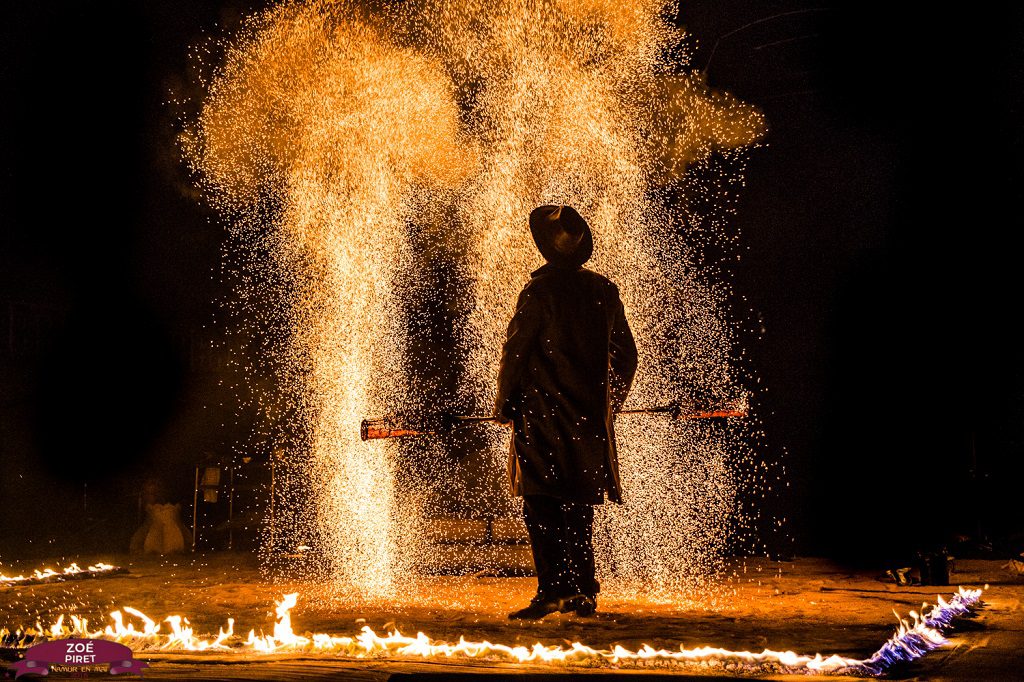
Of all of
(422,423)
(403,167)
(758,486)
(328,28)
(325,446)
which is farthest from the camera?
(325,446)

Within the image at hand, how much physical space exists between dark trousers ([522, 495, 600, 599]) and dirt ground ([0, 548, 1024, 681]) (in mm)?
206

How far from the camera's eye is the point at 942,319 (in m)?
9.09

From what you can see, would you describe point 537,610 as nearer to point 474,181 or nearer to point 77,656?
point 77,656

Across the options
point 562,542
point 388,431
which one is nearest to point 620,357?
point 562,542

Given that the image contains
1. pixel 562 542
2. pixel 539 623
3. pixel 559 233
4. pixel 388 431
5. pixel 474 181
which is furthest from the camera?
pixel 474 181

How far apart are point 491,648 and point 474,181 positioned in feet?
23.6

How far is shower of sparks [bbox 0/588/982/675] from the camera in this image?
3549 millimetres

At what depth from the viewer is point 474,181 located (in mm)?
10461

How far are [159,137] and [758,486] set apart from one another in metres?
7.65

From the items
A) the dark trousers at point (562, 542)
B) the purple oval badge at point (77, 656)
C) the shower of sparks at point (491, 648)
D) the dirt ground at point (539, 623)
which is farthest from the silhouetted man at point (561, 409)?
the purple oval badge at point (77, 656)

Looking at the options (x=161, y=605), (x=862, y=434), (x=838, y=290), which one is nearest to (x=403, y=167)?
(x=838, y=290)

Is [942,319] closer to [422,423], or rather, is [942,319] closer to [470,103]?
[470,103]

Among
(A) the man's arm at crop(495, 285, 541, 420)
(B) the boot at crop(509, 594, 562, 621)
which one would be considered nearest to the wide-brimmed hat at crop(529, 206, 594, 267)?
(A) the man's arm at crop(495, 285, 541, 420)

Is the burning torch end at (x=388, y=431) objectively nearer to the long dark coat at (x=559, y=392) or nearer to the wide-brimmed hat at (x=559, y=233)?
the long dark coat at (x=559, y=392)
